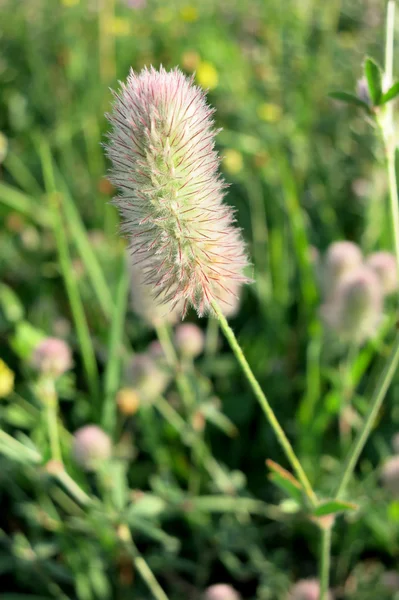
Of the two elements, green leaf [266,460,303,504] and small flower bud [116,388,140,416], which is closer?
green leaf [266,460,303,504]

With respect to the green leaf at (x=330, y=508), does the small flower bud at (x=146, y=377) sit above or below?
above

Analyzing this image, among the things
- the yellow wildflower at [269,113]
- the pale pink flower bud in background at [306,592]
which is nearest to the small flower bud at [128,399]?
the pale pink flower bud in background at [306,592]

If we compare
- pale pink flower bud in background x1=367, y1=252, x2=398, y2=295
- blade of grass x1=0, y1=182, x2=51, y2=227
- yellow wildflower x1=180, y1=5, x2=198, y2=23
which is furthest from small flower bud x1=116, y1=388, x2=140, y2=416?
yellow wildflower x1=180, y1=5, x2=198, y2=23

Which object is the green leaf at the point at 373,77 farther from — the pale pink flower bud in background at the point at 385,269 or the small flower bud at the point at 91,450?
the small flower bud at the point at 91,450

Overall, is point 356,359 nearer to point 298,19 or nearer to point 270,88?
point 270,88

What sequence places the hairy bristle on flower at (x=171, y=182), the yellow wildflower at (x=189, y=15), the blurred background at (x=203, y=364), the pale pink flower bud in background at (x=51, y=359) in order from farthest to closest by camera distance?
the yellow wildflower at (x=189, y=15), the blurred background at (x=203, y=364), the pale pink flower bud in background at (x=51, y=359), the hairy bristle on flower at (x=171, y=182)

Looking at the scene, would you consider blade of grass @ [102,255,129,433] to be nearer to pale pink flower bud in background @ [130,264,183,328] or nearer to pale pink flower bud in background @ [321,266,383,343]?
pale pink flower bud in background @ [130,264,183,328]

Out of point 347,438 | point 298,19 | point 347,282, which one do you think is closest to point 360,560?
point 347,438
